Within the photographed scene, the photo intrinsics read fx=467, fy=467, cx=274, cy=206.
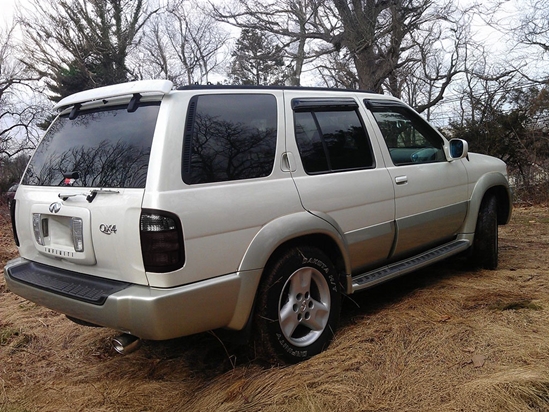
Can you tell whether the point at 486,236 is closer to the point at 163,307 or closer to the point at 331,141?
the point at 331,141

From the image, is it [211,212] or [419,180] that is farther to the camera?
[419,180]

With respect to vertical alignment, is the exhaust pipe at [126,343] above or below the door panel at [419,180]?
below

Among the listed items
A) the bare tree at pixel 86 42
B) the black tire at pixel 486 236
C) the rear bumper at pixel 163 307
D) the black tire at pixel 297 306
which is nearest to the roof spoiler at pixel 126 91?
the rear bumper at pixel 163 307

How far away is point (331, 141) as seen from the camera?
3400mm

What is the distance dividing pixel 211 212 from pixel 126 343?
2.89ft

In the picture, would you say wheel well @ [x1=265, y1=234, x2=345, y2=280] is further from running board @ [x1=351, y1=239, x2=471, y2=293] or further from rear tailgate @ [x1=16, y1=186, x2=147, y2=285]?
rear tailgate @ [x1=16, y1=186, x2=147, y2=285]

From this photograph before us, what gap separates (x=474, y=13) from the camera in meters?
14.1

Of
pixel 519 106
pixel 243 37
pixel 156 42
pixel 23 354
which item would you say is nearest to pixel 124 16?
pixel 156 42

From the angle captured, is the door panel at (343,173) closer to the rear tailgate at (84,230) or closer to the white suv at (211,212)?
the white suv at (211,212)

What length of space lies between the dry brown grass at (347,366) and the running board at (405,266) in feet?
1.01

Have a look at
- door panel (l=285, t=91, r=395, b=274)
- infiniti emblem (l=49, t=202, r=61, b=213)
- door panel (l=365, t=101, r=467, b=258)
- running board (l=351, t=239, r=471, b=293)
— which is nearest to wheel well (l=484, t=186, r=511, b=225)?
door panel (l=365, t=101, r=467, b=258)

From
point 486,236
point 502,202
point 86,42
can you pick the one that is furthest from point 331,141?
point 86,42

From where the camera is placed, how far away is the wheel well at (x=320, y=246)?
291 cm

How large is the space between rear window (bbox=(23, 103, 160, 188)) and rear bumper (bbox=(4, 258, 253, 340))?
58 centimetres
